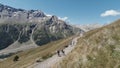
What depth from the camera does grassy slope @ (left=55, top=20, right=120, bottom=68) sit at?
70.5 feet

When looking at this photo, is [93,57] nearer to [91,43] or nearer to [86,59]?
[86,59]

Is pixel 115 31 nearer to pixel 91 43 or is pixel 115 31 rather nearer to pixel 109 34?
pixel 109 34

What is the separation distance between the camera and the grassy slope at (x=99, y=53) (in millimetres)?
21473

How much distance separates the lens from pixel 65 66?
81.3 ft

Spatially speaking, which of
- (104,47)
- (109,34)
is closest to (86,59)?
(104,47)

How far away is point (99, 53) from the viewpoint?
22.9m

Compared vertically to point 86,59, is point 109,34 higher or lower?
higher

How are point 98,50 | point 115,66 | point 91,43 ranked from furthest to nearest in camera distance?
point 91,43 < point 98,50 < point 115,66

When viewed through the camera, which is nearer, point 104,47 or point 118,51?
point 118,51

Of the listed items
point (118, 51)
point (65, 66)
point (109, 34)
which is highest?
point (109, 34)

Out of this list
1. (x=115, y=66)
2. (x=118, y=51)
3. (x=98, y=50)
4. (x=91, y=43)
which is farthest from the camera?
(x=91, y=43)

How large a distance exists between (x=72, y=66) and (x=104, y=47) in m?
3.92

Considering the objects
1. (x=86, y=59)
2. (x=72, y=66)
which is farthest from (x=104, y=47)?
(x=72, y=66)

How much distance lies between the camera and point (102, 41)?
24609mm
